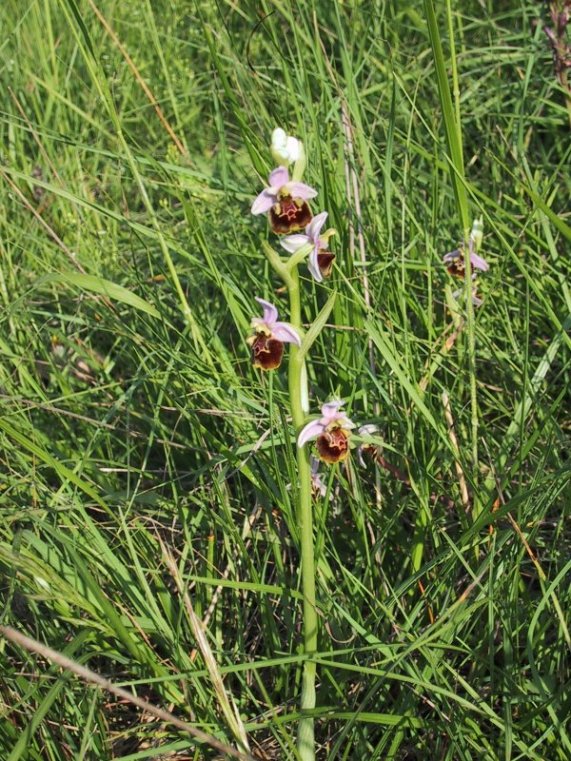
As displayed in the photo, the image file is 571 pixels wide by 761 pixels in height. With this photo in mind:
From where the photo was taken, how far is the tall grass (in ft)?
5.21

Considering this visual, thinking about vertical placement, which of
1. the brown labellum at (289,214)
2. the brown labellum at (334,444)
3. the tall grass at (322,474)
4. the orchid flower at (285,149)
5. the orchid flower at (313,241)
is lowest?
the tall grass at (322,474)

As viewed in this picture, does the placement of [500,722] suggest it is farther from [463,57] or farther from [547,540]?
[463,57]

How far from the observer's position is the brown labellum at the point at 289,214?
1.66 meters

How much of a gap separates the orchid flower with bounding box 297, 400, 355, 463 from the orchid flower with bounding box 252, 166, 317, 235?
34 centimetres

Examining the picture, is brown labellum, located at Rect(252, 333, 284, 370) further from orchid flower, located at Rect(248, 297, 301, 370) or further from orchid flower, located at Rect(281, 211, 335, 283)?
orchid flower, located at Rect(281, 211, 335, 283)

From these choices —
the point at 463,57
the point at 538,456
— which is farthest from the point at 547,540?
the point at 463,57

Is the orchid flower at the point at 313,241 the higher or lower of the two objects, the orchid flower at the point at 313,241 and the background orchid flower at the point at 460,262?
the higher

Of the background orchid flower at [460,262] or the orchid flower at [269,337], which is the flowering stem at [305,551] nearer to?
the orchid flower at [269,337]

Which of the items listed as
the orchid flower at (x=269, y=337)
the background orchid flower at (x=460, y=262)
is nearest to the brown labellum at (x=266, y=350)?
the orchid flower at (x=269, y=337)

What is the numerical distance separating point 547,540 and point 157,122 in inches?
85.6

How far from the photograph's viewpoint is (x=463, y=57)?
3.07 meters

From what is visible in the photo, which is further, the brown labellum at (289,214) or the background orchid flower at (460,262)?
the background orchid flower at (460,262)

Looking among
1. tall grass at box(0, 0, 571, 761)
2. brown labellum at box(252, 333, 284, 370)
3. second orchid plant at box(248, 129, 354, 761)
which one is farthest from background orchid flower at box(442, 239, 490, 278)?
brown labellum at box(252, 333, 284, 370)

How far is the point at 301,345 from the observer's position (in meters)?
1.58
